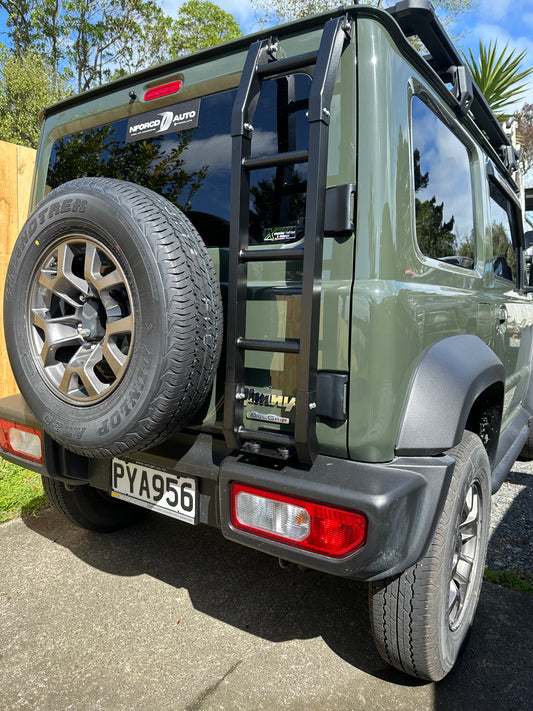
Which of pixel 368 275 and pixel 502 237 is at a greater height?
pixel 502 237

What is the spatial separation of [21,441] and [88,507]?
0.69 meters

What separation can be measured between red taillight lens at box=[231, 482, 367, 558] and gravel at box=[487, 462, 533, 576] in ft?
5.37

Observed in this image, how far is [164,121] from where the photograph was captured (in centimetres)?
201

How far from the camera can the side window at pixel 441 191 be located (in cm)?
177

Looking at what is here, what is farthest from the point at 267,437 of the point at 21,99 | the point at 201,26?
the point at 201,26

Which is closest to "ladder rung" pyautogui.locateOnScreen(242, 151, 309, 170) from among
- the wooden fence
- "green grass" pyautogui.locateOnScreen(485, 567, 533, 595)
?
"green grass" pyautogui.locateOnScreen(485, 567, 533, 595)

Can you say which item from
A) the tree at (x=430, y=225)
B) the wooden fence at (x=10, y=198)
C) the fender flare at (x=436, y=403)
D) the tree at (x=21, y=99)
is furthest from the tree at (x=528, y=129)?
the fender flare at (x=436, y=403)

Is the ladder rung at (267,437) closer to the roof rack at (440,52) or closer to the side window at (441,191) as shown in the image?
the side window at (441,191)

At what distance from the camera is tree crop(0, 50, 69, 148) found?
15.6 meters

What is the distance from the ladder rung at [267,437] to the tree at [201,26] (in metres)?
20.6

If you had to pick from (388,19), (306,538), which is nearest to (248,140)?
(388,19)

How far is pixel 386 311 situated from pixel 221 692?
57.3 inches

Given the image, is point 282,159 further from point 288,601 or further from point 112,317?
point 288,601

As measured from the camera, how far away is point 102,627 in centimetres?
214
